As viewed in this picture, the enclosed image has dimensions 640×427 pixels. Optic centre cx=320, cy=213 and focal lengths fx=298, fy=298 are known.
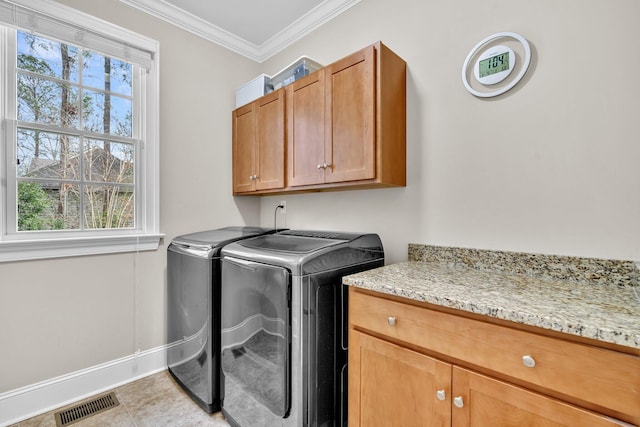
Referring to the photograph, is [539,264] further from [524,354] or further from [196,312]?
[196,312]

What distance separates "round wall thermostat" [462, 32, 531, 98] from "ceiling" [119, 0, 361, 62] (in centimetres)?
106

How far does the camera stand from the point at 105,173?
2129 mm

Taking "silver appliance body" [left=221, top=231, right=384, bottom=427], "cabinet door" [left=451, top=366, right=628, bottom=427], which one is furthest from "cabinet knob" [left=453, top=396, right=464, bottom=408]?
"silver appliance body" [left=221, top=231, right=384, bottom=427]

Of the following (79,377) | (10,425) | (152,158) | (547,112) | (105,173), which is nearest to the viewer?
(547,112)

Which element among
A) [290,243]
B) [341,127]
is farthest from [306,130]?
[290,243]

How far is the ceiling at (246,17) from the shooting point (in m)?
2.25

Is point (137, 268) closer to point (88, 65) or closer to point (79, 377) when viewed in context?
point (79, 377)

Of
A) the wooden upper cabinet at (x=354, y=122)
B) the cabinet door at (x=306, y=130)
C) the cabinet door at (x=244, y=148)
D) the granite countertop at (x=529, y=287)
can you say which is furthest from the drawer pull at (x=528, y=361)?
the cabinet door at (x=244, y=148)

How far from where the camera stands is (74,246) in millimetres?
1939

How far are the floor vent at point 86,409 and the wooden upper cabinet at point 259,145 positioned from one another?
1.71m

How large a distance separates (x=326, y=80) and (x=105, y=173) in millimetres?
1687

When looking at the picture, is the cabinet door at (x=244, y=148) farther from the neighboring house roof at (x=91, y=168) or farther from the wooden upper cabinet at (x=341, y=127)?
the neighboring house roof at (x=91, y=168)

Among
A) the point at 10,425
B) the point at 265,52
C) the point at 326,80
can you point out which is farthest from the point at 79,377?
the point at 265,52

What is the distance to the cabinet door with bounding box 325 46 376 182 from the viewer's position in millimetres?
1658
